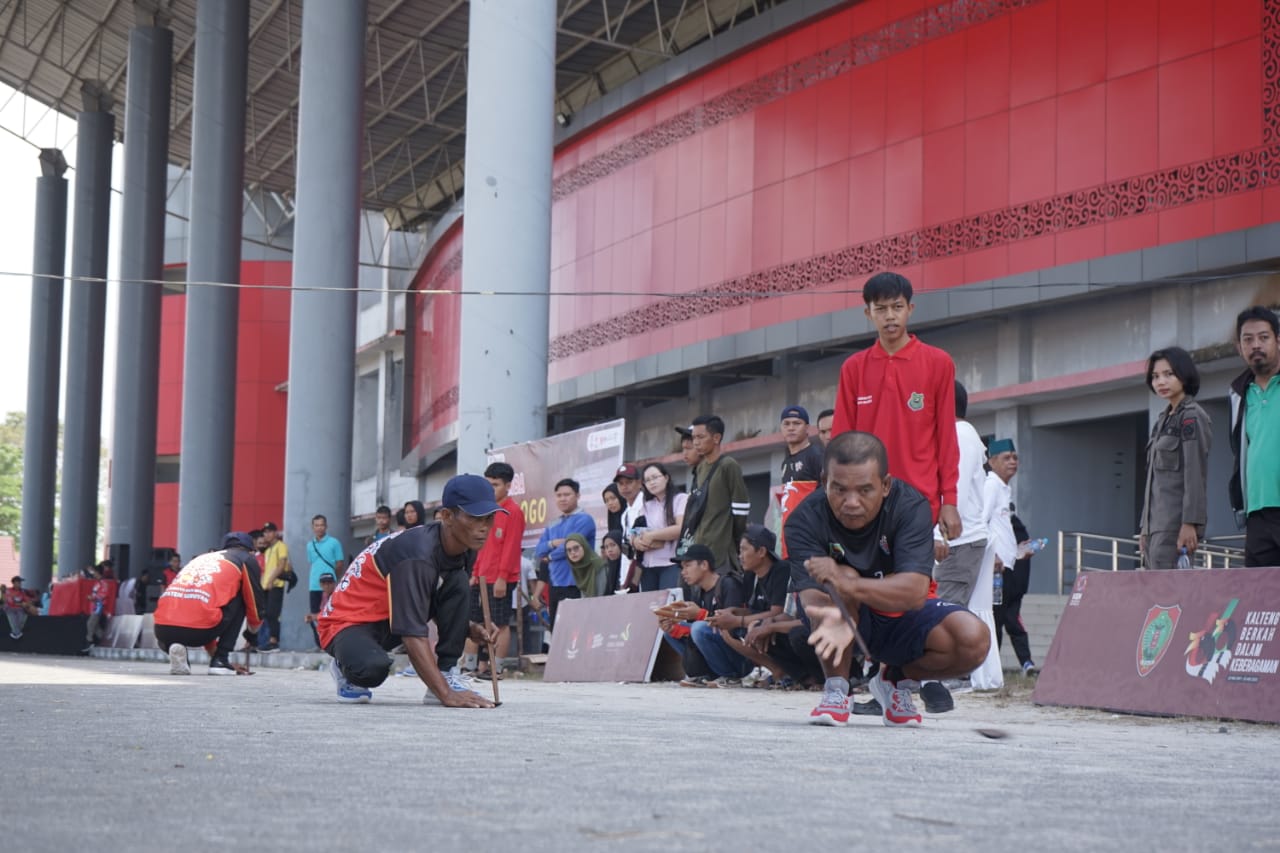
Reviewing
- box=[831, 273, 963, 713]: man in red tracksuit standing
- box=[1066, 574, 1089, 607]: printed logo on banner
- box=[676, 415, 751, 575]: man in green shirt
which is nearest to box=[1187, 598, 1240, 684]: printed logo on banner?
box=[1066, 574, 1089, 607]: printed logo on banner

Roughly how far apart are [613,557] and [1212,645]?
722 centimetres

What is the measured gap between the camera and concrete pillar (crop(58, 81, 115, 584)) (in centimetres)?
4528

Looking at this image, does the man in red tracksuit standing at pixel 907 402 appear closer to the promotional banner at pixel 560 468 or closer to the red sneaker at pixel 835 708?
the red sneaker at pixel 835 708

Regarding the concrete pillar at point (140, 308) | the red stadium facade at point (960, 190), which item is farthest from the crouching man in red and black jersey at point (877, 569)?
the concrete pillar at point (140, 308)

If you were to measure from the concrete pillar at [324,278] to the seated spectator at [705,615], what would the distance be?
1497cm

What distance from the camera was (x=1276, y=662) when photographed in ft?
23.5

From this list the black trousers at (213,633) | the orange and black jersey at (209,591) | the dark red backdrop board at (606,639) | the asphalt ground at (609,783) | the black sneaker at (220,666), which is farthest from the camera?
the black sneaker at (220,666)

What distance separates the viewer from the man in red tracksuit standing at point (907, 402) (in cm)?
697

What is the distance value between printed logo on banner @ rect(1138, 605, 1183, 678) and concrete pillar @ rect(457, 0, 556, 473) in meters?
9.81

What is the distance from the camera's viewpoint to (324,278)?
85.3ft

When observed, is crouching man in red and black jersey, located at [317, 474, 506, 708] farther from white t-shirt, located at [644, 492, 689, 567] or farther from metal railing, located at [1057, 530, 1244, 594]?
metal railing, located at [1057, 530, 1244, 594]

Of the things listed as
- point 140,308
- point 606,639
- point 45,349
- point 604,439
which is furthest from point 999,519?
point 45,349

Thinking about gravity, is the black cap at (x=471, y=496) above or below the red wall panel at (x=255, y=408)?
below

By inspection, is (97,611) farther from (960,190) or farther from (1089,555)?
(1089,555)
